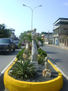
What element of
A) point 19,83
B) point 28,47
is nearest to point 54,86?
point 19,83

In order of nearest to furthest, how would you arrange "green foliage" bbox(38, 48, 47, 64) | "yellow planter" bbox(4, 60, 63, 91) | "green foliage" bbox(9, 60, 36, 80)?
"yellow planter" bbox(4, 60, 63, 91) < "green foliage" bbox(9, 60, 36, 80) < "green foliage" bbox(38, 48, 47, 64)

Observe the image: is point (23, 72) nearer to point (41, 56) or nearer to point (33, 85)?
point (33, 85)

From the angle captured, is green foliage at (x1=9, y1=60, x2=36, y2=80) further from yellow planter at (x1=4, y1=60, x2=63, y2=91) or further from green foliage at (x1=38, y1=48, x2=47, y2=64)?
green foliage at (x1=38, y1=48, x2=47, y2=64)

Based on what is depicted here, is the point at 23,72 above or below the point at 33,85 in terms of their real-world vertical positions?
above

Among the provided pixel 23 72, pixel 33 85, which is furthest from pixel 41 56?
pixel 33 85

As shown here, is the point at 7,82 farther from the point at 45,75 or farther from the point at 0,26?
the point at 0,26

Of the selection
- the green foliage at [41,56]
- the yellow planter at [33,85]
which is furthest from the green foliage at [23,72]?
the green foliage at [41,56]

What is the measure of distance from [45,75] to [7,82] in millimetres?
1329

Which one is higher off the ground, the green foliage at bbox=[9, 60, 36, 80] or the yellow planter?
the green foliage at bbox=[9, 60, 36, 80]

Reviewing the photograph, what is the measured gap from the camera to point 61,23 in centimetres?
6006

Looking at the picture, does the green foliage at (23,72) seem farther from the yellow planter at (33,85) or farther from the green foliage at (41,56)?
the green foliage at (41,56)

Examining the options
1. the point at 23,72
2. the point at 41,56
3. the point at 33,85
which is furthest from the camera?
the point at 41,56

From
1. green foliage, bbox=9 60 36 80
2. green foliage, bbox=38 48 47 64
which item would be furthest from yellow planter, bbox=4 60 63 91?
green foliage, bbox=38 48 47 64

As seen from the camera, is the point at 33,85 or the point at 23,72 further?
the point at 23,72
